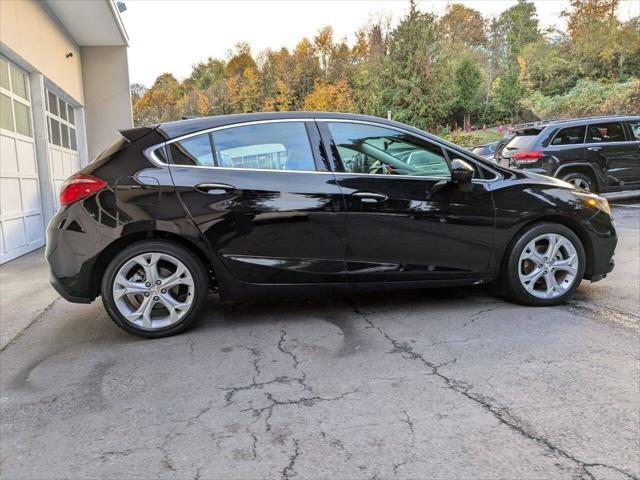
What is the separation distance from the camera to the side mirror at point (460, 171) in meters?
Result: 4.09

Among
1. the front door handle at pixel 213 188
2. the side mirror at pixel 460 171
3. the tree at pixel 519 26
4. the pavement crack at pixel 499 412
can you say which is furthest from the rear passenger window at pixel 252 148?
the tree at pixel 519 26

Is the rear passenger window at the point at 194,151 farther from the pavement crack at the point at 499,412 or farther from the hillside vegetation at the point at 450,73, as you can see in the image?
the hillside vegetation at the point at 450,73

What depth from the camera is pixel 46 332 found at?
4203 millimetres

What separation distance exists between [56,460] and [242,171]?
2213 millimetres

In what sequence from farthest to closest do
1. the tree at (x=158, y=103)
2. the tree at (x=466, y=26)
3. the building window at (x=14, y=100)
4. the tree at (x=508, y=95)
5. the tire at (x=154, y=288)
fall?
the tree at (x=158, y=103)
the tree at (x=466, y=26)
the tree at (x=508, y=95)
the building window at (x=14, y=100)
the tire at (x=154, y=288)

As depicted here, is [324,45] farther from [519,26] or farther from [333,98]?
[519,26]

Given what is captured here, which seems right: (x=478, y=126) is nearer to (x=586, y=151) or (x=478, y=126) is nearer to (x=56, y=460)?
(x=586, y=151)

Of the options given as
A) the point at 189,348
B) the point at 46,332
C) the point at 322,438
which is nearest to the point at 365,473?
the point at 322,438

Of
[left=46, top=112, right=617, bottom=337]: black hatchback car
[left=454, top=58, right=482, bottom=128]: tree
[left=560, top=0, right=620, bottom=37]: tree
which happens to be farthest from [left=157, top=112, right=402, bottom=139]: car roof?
[left=454, top=58, right=482, bottom=128]: tree

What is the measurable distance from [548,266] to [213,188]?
9.29ft

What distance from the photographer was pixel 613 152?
9.90m

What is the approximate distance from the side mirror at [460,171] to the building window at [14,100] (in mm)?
6586

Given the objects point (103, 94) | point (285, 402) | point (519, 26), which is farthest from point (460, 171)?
point (519, 26)

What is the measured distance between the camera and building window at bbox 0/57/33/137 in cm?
762
